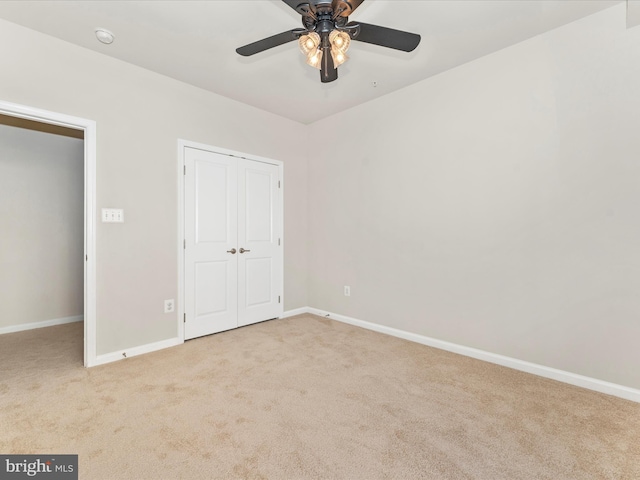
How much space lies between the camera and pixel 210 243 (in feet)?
11.2

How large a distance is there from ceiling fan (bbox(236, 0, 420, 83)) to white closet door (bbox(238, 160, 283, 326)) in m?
1.95

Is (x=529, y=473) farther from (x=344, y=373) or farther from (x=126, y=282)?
(x=126, y=282)

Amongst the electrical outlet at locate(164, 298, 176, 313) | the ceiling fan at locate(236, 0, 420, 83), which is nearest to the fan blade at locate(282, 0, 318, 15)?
the ceiling fan at locate(236, 0, 420, 83)

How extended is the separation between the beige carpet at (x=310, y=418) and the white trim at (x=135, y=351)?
111 mm

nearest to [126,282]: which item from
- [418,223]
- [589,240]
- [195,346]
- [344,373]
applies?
[195,346]

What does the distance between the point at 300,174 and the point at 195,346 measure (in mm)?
2540

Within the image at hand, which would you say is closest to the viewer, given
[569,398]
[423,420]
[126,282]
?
[423,420]

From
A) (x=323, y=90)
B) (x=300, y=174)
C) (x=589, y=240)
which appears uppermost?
(x=323, y=90)

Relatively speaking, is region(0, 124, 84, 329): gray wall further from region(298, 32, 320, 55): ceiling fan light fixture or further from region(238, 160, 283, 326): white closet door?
region(298, 32, 320, 55): ceiling fan light fixture

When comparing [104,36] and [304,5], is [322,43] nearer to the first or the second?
[304,5]

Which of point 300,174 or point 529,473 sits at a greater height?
point 300,174

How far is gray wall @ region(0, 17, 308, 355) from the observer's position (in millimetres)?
2410

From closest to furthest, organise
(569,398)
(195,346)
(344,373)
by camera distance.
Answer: (569,398) → (344,373) → (195,346)

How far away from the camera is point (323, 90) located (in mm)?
3332
